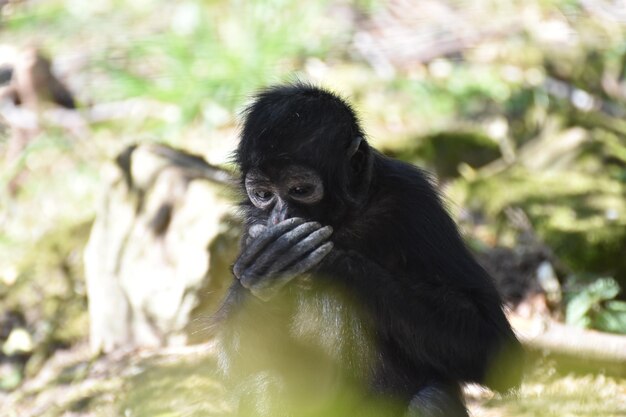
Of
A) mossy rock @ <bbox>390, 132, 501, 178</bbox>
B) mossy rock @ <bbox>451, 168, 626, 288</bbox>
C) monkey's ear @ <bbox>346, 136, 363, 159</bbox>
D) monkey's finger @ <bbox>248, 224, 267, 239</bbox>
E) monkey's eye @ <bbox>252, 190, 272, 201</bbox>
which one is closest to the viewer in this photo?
monkey's finger @ <bbox>248, 224, 267, 239</bbox>

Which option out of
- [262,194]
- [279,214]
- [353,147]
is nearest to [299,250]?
[279,214]

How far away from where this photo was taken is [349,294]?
174 inches

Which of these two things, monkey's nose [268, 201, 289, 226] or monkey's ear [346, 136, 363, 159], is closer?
monkey's nose [268, 201, 289, 226]

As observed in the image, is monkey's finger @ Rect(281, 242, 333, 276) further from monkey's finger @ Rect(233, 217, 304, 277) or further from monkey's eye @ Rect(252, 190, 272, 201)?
monkey's eye @ Rect(252, 190, 272, 201)

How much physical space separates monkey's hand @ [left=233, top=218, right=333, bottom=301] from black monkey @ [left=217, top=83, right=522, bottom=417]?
18 millimetres

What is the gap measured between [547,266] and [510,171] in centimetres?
185

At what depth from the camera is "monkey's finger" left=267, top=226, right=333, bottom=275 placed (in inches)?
162

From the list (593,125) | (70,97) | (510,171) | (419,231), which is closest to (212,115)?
(70,97)

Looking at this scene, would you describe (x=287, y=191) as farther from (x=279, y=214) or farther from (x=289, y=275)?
(x=289, y=275)

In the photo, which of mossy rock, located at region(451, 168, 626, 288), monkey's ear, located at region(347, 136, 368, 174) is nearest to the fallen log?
mossy rock, located at region(451, 168, 626, 288)

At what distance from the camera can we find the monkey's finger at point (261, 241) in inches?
164

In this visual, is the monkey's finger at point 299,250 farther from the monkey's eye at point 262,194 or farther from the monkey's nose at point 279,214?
the monkey's eye at point 262,194

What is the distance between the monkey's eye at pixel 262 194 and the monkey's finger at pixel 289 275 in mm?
486

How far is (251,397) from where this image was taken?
4.78 metres
